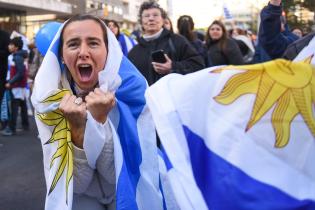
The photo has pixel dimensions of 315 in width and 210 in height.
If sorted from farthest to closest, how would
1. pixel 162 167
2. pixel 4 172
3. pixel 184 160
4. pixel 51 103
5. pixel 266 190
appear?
pixel 4 172, pixel 162 167, pixel 51 103, pixel 184 160, pixel 266 190

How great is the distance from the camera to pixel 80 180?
82.4 inches

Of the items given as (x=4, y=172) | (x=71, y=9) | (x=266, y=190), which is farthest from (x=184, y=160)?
(x=71, y=9)

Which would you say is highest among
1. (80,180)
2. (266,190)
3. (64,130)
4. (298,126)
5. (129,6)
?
(298,126)

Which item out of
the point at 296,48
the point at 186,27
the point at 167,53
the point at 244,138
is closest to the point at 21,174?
the point at 186,27

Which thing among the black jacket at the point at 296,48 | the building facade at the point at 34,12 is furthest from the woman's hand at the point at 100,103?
the building facade at the point at 34,12

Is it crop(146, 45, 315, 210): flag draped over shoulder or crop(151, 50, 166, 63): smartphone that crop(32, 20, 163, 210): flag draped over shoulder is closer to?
crop(146, 45, 315, 210): flag draped over shoulder

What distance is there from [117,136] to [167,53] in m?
2.55

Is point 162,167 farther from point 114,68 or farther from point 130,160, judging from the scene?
point 114,68

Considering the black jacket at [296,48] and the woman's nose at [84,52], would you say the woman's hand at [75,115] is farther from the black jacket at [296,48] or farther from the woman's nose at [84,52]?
the black jacket at [296,48]

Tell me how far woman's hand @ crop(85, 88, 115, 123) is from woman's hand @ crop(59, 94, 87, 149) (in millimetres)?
34

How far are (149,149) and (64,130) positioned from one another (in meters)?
0.36

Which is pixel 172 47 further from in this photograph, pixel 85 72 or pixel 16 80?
pixel 16 80

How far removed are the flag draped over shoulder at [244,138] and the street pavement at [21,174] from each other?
12.2 feet

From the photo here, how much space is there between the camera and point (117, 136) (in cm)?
210
